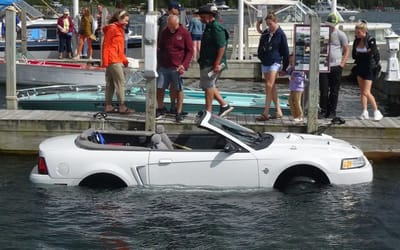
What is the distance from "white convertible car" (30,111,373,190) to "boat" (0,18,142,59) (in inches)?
653

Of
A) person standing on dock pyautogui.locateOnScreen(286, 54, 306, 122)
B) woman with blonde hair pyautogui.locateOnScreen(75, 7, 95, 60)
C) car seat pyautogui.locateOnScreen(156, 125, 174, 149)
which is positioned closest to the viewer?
car seat pyautogui.locateOnScreen(156, 125, 174, 149)

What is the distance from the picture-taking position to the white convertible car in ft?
33.2

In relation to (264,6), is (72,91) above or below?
below

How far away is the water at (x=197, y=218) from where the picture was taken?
857 centimetres

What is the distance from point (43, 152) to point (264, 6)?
75.4ft

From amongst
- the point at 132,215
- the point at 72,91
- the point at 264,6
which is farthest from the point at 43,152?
the point at 264,6

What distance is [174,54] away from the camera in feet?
42.8

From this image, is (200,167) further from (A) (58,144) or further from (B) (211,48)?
(B) (211,48)

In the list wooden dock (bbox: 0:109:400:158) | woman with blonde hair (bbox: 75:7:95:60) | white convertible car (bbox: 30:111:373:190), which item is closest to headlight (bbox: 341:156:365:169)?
white convertible car (bbox: 30:111:373:190)

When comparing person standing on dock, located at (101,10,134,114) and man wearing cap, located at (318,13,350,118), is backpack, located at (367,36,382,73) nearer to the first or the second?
man wearing cap, located at (318,13,350,118)

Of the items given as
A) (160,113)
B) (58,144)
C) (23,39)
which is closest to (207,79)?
(160,113)

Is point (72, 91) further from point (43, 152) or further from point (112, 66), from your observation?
point (43, 152)

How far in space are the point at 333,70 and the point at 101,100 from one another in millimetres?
5312

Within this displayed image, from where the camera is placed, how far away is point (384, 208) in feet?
32.7
